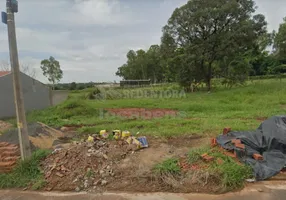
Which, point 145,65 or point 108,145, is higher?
point 145,65

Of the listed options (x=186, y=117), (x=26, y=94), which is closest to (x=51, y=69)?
(x=26, y=94)

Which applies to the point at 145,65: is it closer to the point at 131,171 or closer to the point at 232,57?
the point at 232,57

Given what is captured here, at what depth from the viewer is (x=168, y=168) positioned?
309 cm

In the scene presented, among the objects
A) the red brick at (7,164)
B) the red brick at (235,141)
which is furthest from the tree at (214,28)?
the red brick at (7,164)

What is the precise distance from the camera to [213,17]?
15094mm

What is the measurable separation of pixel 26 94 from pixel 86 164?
33.9ft

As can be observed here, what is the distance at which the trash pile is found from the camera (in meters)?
3.00

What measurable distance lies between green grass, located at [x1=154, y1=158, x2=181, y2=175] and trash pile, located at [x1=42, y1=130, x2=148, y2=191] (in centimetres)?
62

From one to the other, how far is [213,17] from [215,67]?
462 centimetres

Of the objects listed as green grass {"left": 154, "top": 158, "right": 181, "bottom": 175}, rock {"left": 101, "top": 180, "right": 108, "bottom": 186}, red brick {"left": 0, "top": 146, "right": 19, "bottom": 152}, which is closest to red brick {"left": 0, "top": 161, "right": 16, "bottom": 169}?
red brick {"left": 0, "top": 146, "right": 19, "bottom": 152}

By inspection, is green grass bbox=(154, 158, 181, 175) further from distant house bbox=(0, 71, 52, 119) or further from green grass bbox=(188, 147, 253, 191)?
distant house bbox=(0, 71, 52, 119)

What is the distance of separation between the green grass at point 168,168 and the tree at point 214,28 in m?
13.0

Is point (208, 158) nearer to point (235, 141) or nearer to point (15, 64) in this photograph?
point (235, 141)

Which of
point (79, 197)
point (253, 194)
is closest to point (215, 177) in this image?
point (253, 194)
